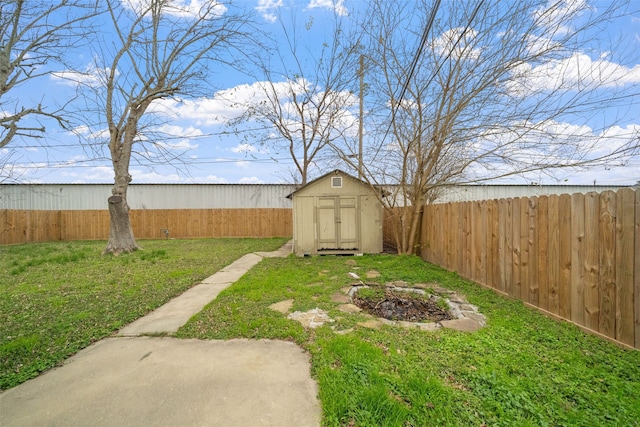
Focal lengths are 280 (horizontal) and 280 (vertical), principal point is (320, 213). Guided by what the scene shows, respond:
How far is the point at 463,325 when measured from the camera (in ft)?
9.43

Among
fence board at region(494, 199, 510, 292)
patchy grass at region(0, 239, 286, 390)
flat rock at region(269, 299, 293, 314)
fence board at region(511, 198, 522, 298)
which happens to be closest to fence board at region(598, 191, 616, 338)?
fence board at region(511, 198, 522, 298)

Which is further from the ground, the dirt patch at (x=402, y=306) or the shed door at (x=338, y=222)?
the shed door at (x=338, y=222)

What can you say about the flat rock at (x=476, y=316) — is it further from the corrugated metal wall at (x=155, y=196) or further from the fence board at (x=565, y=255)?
the corrugated metal wall at (x=155, y=196)

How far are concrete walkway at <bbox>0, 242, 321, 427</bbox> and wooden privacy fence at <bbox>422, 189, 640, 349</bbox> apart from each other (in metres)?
2.64

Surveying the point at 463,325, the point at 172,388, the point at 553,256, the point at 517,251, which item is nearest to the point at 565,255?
the point at 553,256

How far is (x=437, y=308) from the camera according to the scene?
3605mm

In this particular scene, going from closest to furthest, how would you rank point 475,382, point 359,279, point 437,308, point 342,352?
point 475,382, point 342,352, point 437,308, point 359,279

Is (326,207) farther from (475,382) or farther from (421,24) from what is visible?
(475,382)

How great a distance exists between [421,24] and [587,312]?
5429mm

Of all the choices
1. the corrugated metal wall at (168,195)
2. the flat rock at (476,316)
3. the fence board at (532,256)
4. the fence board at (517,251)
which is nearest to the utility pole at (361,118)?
the fence board at (517,251)

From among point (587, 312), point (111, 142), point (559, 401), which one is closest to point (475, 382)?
point (559, 401)

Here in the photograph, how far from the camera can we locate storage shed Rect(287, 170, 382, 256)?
7.99 m

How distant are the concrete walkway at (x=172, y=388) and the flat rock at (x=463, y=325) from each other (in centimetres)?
156

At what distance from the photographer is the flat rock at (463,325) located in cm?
277
